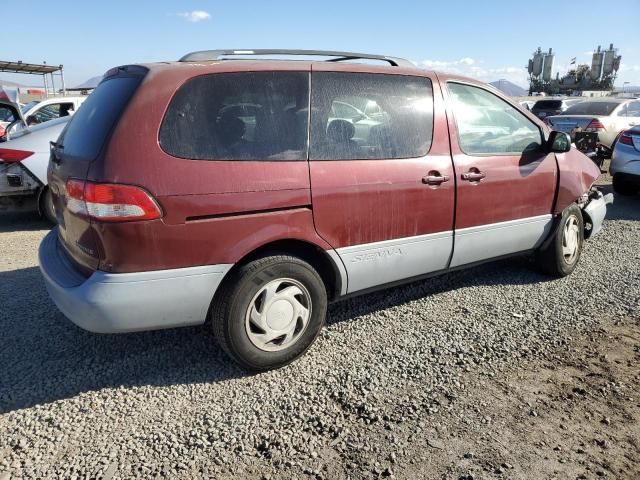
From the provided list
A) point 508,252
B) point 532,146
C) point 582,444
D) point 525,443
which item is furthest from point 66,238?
point 532,146

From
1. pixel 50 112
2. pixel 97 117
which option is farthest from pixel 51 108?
pixel 97 117

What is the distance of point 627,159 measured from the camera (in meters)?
7.84

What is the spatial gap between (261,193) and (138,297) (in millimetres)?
866

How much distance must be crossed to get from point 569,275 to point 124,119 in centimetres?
415

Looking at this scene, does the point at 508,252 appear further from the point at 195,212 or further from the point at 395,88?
the point at 195,212

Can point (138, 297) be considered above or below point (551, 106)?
above

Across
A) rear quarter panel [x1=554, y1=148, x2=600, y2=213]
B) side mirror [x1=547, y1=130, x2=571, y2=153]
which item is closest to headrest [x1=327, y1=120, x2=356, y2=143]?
side mirror [x1=547, y1=130, x2=571, y2=153]

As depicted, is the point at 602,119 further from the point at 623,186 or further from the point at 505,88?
the point at 505,88

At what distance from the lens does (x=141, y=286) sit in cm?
259

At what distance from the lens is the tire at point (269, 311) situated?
2.82 meters

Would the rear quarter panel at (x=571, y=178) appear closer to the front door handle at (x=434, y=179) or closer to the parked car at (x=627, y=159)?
the front door handle at (x=434, y=179)

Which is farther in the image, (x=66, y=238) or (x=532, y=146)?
(x=532, y=146)

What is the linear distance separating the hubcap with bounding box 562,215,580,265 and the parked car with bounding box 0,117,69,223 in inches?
227

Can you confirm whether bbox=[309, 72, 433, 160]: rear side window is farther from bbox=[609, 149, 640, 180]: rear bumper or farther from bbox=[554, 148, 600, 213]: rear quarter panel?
bbox=[609, 149, 640, 180]: rear bumper
